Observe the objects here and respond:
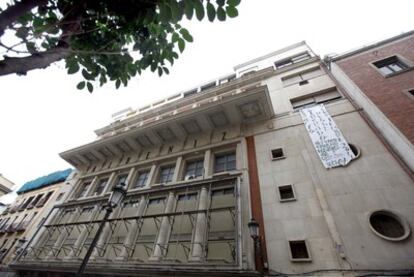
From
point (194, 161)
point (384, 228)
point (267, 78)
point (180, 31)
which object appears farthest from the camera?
point (267, 78)

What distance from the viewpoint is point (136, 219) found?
10688 millimetres

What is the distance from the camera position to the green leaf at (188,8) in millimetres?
2433

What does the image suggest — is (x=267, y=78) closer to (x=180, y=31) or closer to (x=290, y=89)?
(x=290, y=89)

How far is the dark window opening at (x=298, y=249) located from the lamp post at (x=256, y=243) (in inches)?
42.9

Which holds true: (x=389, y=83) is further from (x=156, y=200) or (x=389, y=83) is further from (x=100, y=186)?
(x=100, y=186)

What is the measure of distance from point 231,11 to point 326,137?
8.93m

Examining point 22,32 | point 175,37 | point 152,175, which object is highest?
point 152,175

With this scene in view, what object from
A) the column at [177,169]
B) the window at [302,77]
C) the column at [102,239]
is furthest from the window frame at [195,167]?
the window at [302,77]

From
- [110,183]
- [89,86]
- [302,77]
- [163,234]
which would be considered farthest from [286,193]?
[110,183]

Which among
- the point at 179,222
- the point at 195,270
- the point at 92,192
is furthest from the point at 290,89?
the point at 92,192

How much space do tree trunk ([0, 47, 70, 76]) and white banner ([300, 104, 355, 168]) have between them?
950cm

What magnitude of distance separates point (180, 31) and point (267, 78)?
1450cm

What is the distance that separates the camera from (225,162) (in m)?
12.0

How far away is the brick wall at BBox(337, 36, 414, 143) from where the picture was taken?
309 inches
